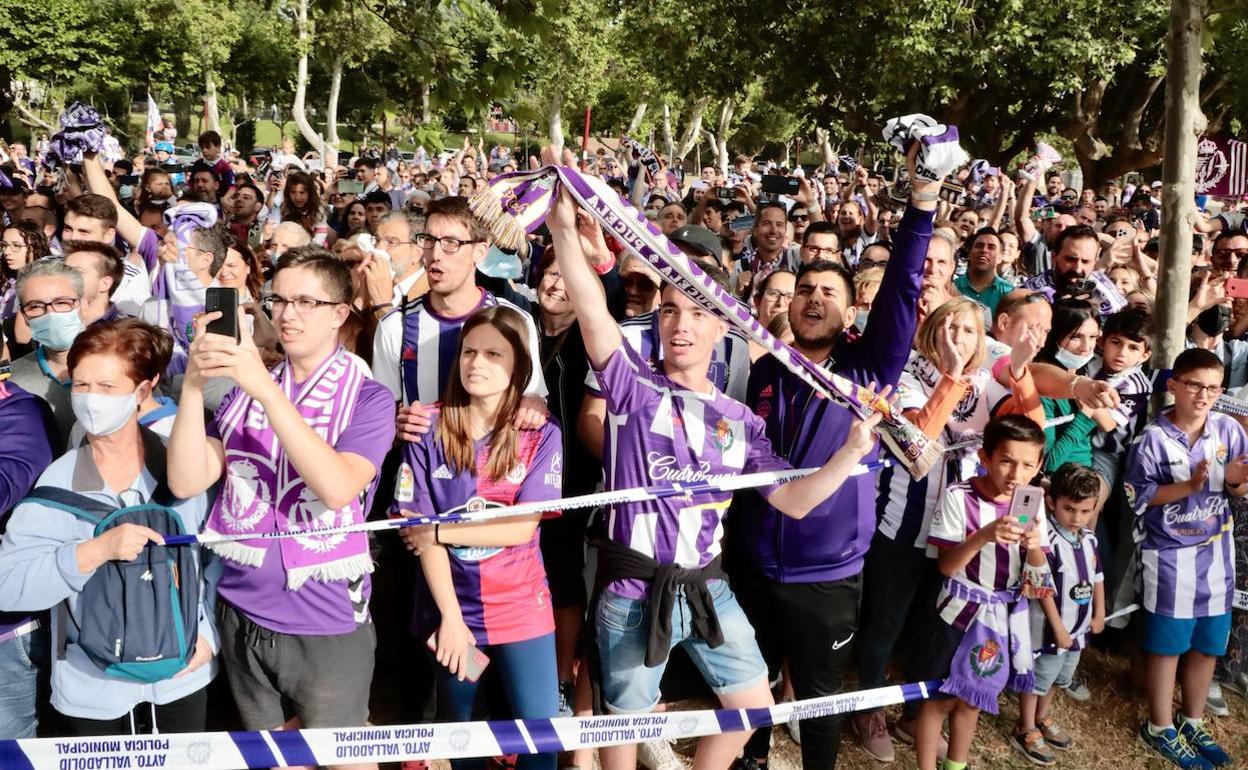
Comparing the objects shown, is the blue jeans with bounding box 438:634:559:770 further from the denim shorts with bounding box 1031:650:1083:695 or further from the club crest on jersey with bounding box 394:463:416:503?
the denim shorts with bounding box 1031:650:1083:695

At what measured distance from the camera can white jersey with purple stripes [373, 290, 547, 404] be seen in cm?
368

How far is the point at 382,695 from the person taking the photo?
4281mm

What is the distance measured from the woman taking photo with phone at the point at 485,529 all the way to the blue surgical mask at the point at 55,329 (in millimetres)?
1445

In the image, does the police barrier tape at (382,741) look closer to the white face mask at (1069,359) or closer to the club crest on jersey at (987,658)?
the club crest on jersey at (987,658)

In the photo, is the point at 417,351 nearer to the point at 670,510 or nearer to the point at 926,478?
the point at 670,510

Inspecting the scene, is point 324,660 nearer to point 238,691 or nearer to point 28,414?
point 238,691

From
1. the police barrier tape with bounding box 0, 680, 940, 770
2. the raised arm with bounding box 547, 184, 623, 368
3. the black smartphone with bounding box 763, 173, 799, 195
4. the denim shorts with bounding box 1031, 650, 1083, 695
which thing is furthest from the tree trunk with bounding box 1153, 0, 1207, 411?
Answer: the black smartphone with bounding box 763, 173, 799, 195

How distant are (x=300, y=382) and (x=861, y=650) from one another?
8.35 feet

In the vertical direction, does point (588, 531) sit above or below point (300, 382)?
below

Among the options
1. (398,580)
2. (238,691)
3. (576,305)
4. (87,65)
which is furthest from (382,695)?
(87,65)

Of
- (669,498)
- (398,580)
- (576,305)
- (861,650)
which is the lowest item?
(861,650)

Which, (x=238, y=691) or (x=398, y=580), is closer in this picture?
(x=238, y=691)

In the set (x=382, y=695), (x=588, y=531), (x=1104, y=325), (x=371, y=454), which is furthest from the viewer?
(x=1104, y=325)

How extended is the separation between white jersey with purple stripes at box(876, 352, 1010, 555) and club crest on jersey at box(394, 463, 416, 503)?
74.8 inches
